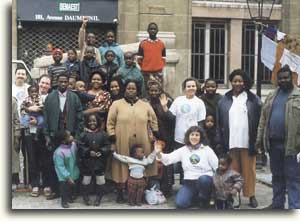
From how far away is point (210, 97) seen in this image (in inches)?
281

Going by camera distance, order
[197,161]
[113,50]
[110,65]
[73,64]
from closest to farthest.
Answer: [197,161] < [73,64] < [110,65] < [113,50]

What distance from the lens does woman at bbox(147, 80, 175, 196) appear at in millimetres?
6984

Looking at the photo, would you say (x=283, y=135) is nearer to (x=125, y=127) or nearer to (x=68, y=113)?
(x=125, y=127)

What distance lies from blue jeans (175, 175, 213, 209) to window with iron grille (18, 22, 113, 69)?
7844mm

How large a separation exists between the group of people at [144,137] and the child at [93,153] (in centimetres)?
1

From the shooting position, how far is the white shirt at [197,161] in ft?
21.8

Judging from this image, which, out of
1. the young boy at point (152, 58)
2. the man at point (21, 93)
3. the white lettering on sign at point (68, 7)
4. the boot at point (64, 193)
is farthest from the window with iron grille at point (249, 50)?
the boot at point (64, 193)

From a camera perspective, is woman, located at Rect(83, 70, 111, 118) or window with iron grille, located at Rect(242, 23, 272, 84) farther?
window with iron grille, located at Rect(242, 23, 272, 84)

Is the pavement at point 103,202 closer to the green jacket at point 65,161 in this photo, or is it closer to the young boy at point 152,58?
the green jacket at point 65,161

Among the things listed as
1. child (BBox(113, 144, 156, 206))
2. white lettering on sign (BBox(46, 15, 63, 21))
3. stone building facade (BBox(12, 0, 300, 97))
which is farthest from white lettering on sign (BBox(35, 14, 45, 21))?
child (BBox(113, 144, 156, 206))

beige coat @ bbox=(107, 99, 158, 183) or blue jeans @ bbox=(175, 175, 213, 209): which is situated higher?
beige coat @ bbox=(107, 99, 158, 183)

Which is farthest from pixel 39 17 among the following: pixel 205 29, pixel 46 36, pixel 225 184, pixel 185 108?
pixel 225 184

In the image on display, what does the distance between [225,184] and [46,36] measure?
28.5ft

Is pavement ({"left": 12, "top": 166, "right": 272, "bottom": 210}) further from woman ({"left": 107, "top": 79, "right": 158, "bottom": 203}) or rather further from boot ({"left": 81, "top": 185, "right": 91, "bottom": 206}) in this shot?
woman ({"left": 107, "top": 79, "right": 158, "bottom": 203})
